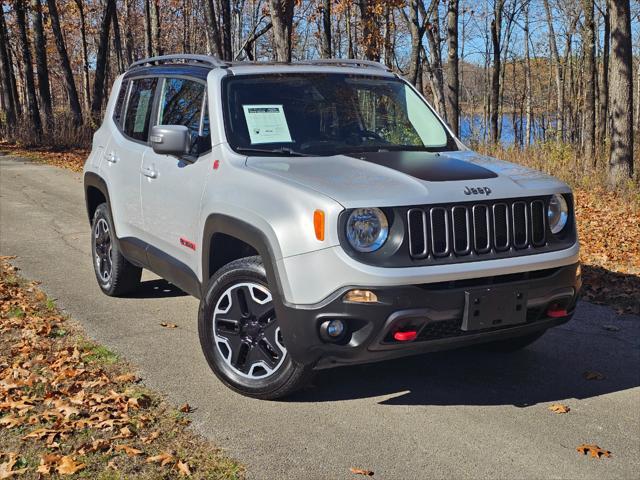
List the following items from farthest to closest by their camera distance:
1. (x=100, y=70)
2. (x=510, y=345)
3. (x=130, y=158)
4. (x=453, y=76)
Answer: (x=100, y=70) < (x=453, y=76) < (x=130, y=158) < (x=510, y=345)

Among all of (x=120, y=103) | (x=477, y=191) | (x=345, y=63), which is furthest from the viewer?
(x=120, y=103)

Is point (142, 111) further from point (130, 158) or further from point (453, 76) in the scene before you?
point (453, 76)

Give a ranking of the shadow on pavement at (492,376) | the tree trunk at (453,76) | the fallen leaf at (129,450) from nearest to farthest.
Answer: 1. the fallen leaf at (129,450)
2. the shadow on pavement at (492,376)
3. the tree trunk at (453,76)

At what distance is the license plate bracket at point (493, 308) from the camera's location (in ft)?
13.3

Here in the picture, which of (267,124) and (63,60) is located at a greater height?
(63,60)

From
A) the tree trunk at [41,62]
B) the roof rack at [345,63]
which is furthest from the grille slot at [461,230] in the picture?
the tree trunk at [41,62]

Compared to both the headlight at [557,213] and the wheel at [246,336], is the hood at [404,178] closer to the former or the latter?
the headlight at [557,213]

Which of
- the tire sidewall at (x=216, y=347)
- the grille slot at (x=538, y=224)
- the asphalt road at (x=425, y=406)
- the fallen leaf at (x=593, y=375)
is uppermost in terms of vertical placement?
the grille slot at (x=538, y=224)

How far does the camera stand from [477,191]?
4.23m

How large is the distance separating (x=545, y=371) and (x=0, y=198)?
1086 cm

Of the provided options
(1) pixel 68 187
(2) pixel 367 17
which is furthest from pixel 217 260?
(2) pixel 367 17

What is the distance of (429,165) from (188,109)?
6.54 feet

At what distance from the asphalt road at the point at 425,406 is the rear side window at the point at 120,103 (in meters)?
1.69

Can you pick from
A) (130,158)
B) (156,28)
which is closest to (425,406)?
(130,158)
